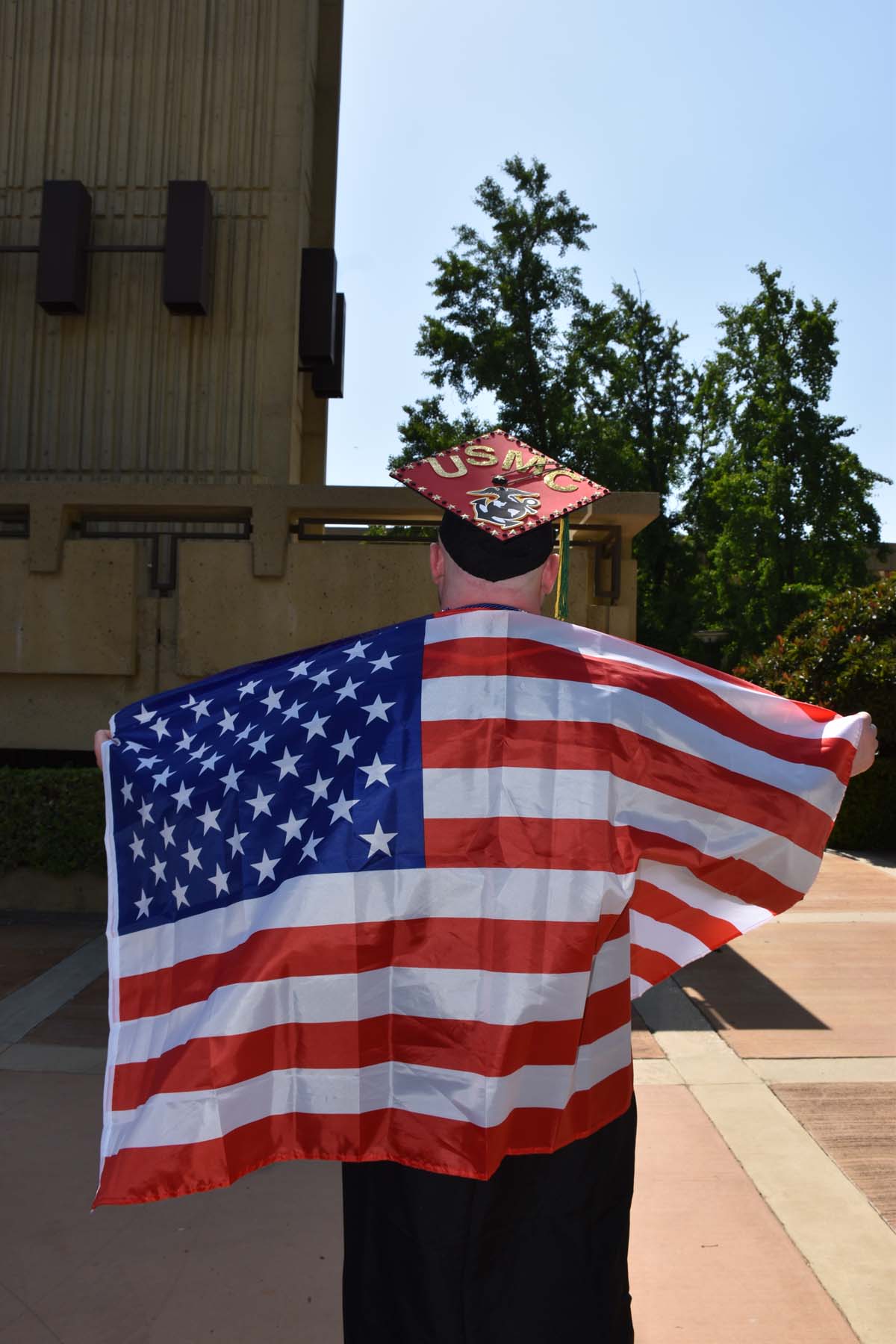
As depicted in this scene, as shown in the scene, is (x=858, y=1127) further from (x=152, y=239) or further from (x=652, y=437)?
(x=652, y=437)

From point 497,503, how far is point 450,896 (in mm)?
827

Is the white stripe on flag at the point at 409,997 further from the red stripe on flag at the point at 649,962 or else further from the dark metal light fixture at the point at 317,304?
the dark metal light fixture at the point at 317,304

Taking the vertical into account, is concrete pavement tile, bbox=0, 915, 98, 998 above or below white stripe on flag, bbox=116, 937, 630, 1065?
below

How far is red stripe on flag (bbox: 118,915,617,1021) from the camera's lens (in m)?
2.14

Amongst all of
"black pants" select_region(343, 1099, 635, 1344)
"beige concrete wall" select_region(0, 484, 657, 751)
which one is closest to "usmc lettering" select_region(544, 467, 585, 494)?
"black pants" select_region(343, 1099, 635, 1344)

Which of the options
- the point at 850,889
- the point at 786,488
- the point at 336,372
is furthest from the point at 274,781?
the point at 786,488

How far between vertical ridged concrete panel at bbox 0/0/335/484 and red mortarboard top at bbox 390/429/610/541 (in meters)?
8.74

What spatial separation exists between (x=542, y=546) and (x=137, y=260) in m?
9.95

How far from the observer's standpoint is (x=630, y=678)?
2330 millimetres

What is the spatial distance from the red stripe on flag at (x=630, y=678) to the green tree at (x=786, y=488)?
22663 millimetres

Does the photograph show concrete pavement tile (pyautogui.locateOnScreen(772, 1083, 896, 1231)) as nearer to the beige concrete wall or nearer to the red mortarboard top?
the red mortarboard top

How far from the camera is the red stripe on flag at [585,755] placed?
2219mm

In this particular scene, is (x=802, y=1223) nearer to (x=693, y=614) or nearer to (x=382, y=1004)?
(x=382, y=1004)

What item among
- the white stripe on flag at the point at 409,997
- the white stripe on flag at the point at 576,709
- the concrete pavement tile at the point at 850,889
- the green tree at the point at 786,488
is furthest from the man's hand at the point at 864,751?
the green tree at the point at 786,488
